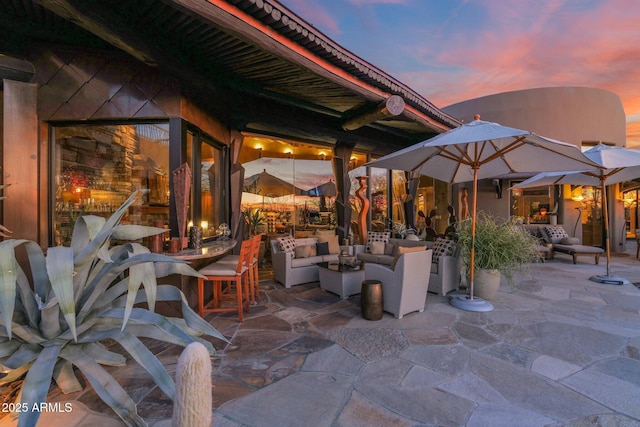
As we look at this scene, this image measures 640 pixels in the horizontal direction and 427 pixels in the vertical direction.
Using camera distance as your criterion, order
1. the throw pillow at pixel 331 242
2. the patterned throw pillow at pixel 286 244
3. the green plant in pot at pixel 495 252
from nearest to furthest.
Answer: the green plant in pot at pixel 495 252
the patterned throw pillow at pixel 286 244
the throw pillow at pixel 331 242

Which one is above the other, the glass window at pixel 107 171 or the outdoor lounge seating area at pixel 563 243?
the glass window at pixel 107 171

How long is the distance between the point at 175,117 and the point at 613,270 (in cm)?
957

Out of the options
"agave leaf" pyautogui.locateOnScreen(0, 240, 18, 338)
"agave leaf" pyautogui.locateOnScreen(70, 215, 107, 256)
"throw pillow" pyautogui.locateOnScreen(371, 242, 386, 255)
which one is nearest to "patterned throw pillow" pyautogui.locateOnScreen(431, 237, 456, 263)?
"throw pillow" pyautogui.locateOnScreen(371, 242, 386, 255)

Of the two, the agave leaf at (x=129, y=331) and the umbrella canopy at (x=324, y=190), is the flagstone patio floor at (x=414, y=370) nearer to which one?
the agave leaf at (x=129, y=331)

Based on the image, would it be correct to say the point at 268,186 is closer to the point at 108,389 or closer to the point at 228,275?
the point at 228,275

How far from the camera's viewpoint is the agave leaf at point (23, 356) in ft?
5.35

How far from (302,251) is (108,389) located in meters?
4.16

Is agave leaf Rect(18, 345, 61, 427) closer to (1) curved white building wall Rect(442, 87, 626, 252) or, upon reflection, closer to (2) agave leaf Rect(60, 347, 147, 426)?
(2) agave leaf Rect(60, 347, 147, 426)

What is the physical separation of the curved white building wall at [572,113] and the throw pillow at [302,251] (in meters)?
9.58

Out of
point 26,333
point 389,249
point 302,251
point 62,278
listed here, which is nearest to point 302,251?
point 302,251

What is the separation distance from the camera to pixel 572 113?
33.9 ft

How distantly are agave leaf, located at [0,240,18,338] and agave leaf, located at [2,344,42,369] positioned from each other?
38 centimetres

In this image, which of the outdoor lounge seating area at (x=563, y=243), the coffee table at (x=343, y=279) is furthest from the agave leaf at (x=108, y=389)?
the outdoor lounge seating area at (x=563, y=243)

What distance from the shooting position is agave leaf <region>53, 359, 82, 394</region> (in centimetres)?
211
